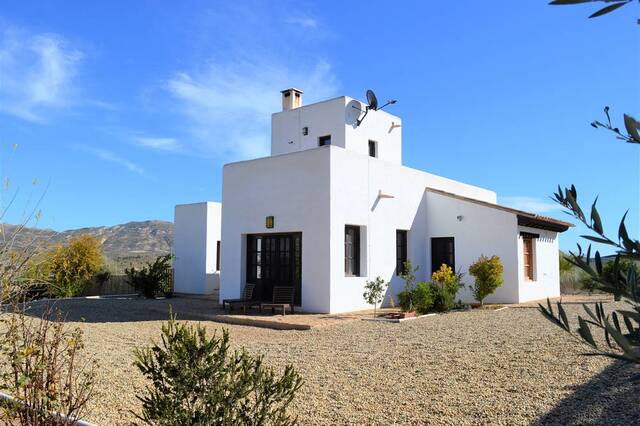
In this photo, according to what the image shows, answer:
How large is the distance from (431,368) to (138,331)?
718 centimetres

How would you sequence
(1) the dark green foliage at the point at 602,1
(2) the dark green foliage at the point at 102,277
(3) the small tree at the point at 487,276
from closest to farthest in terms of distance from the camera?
(1) the dark green foliage at the point at 602,1, (3) the small tree at the point at 487,276, (2) the dark green foliage at the point at 102,277

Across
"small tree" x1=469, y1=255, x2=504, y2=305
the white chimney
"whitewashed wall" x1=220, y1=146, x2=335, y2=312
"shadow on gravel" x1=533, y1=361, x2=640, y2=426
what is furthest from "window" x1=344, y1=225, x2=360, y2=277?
"shadow on gravel" x1=533, y1=361, x2=640, y2=426

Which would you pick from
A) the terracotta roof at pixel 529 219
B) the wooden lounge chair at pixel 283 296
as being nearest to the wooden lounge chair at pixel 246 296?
the wooden lounge chair at pixel 283 296

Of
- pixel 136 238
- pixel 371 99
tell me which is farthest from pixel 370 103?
pixel 136 238

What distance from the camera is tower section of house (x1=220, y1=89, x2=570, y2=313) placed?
14.0 meters

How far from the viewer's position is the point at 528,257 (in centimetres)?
1806

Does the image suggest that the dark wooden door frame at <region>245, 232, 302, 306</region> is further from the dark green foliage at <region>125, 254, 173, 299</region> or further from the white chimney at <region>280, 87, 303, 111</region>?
the white chimney at <region>280, 87, 303, 111</region>

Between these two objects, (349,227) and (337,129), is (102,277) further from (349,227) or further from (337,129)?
(349,227)

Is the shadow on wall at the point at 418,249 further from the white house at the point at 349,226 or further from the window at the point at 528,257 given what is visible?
the window at the point at 528,257

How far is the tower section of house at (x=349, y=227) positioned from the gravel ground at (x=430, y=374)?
307cm

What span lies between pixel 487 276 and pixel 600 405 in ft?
33.7

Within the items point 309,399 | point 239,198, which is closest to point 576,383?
point 309,399

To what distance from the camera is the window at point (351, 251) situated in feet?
48.2

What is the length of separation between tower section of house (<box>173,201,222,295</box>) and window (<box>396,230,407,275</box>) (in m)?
9.03
